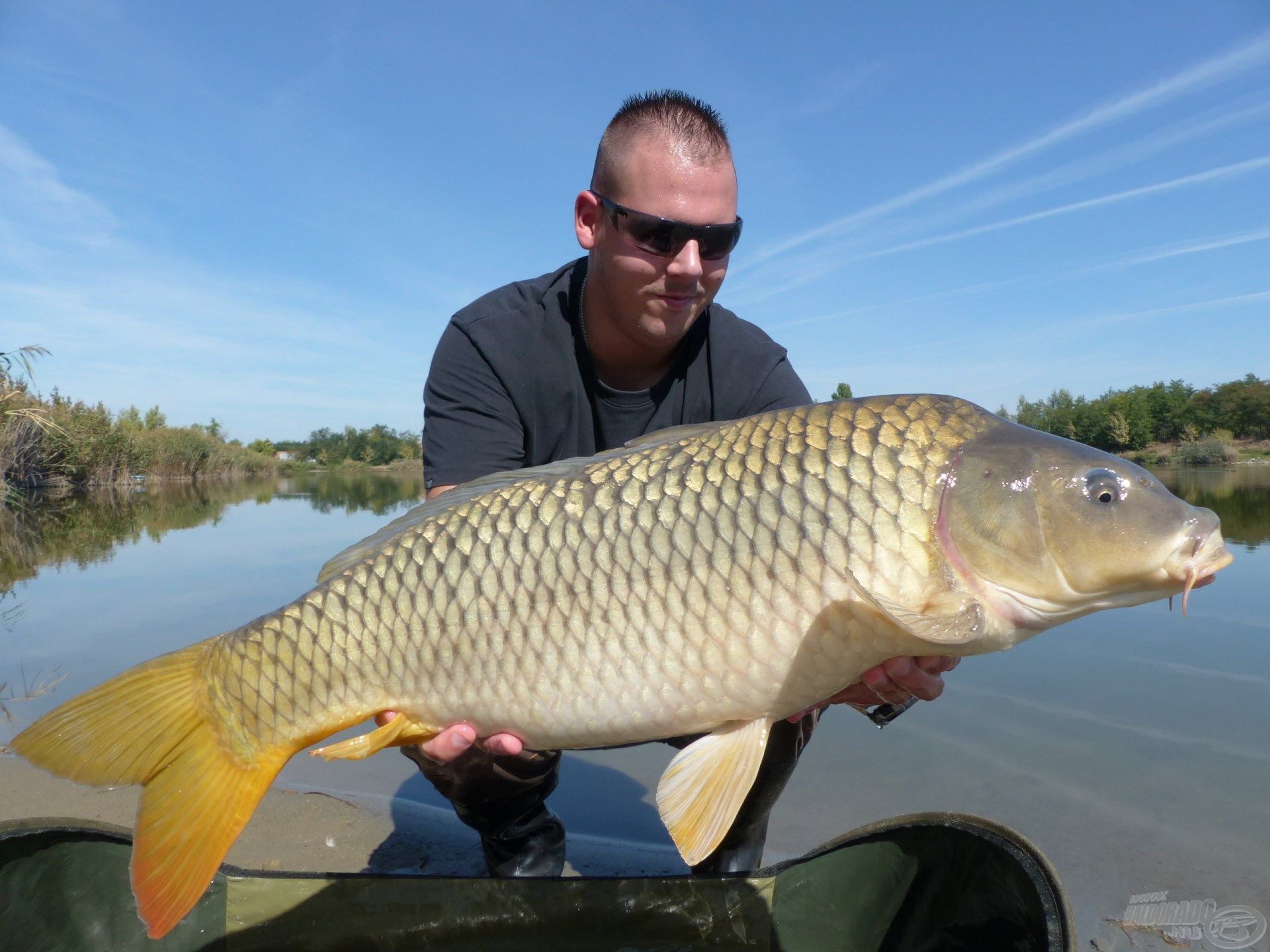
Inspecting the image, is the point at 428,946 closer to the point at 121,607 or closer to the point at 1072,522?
the point at 1072,522

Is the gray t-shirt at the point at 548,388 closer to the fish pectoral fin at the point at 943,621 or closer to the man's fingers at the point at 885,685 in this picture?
the man's fingers at the point at 885,685

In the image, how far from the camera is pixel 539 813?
6.03ft

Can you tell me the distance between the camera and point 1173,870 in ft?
6.07

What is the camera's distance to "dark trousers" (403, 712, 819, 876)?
1741mm

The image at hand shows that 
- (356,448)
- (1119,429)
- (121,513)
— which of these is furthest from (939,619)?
(356,448)

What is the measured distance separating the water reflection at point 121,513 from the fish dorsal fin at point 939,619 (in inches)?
245

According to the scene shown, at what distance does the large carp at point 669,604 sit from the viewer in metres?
1.08

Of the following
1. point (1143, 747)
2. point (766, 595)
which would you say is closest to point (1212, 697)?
point (1143, 747)

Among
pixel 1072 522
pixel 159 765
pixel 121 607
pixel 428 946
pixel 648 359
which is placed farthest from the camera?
pixel 121 607

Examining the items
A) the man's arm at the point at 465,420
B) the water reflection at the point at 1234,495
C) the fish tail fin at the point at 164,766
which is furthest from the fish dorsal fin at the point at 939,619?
the water reflection at the point at 1234,495

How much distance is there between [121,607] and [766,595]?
512 cm

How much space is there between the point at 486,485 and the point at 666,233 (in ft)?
2.51

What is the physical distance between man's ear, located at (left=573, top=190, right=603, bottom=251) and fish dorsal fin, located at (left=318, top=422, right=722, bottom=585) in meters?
0.81

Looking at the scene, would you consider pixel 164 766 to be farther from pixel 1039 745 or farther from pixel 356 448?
pixel 356 448
